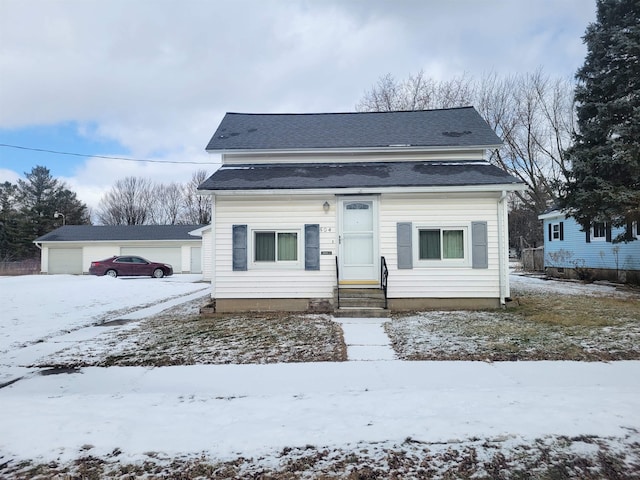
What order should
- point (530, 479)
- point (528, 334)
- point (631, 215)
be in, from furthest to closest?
point (631, 215) < point (528, 334) < point (530, 479)

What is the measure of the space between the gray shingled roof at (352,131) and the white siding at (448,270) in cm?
238

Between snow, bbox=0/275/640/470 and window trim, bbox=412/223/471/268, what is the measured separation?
4.05 m

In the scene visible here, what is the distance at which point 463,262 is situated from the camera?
32.3 ft

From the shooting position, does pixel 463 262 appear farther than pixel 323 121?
No

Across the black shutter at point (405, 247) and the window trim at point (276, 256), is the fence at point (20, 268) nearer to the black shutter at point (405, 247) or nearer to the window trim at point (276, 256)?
the window trim at point (276, 256)

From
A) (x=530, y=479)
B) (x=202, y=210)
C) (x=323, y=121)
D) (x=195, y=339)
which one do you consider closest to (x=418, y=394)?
(x=530, y=479)

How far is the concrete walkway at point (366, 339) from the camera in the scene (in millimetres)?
6012

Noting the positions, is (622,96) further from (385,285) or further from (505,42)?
(385,285)

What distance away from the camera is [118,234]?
30156 millimetres

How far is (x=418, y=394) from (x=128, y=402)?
10.2 feet

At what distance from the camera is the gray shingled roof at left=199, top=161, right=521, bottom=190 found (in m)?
9.76

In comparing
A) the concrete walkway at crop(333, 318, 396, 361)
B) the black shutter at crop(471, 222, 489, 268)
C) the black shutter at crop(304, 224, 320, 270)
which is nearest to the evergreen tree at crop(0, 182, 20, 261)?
the black shutter at crop(304, 224, 320, 270)

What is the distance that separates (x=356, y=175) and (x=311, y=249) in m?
2.34

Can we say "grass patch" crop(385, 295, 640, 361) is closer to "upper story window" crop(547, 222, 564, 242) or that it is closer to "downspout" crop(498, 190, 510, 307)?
"downspout" crop(498, 190, 510, 307)
